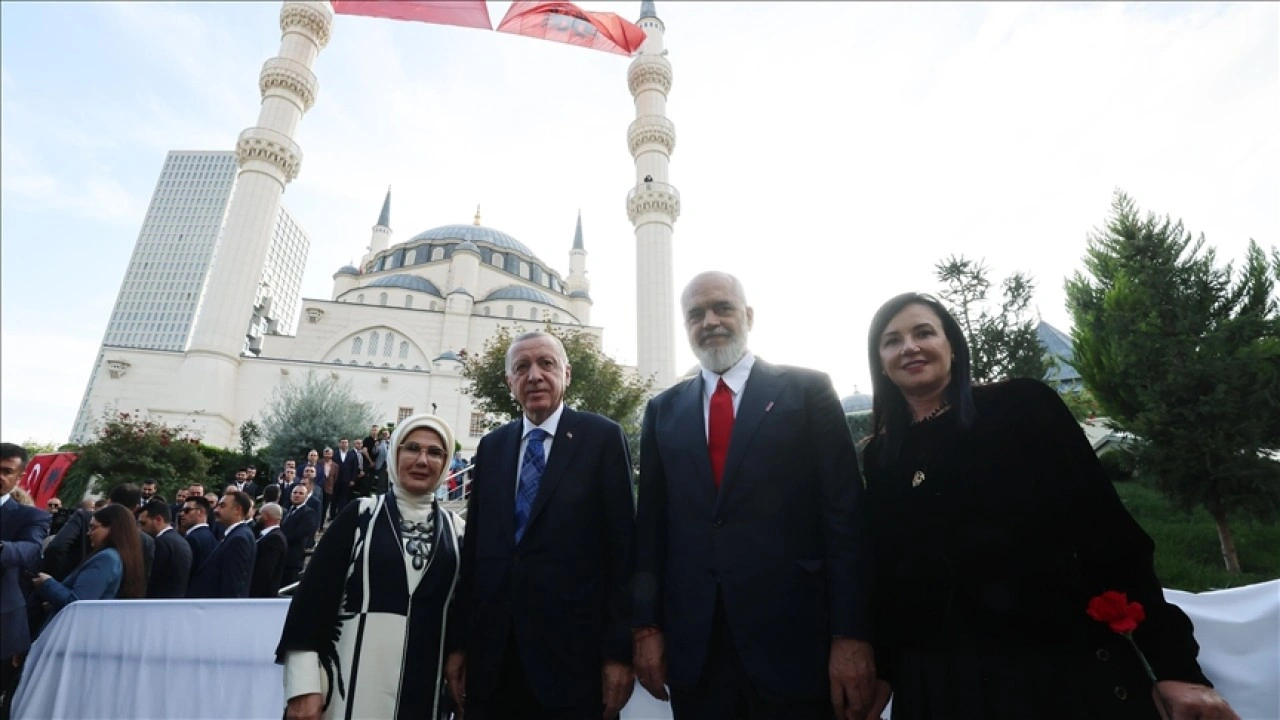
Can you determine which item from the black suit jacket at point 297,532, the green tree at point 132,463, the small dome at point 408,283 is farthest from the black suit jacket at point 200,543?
the small dome at point 408,283

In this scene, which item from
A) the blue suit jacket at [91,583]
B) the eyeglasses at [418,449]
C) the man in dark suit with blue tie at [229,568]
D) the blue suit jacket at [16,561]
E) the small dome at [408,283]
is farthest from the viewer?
the small dome at [408,283]

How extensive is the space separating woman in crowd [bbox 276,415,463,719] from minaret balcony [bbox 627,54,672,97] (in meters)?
29.2

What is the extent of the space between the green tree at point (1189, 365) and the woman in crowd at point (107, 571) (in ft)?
39.2

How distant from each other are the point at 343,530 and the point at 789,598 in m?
1.70

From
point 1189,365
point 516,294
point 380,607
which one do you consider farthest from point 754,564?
point 516,294

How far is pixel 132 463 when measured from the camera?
1645 centimetres

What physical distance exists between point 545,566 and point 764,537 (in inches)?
32.0

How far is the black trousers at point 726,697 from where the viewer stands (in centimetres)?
185

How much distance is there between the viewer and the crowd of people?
168cm

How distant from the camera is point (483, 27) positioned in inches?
471

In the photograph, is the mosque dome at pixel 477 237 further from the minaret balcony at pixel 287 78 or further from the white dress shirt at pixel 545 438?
the white dress shirt at pixel 545 438

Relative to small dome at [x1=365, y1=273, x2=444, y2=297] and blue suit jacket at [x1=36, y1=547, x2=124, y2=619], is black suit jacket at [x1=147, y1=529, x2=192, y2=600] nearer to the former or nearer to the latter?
blue suit jacket at [x1=36, y1=547, x2=124, y2=619]

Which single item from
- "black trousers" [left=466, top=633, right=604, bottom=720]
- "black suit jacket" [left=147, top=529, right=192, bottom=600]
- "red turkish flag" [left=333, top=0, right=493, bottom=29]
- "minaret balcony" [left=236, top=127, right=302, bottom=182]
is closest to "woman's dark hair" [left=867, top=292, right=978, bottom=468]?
"black trousers" [left=466, top=633, right=604, bottom=720]

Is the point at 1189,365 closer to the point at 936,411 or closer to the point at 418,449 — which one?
the point at 936,411
